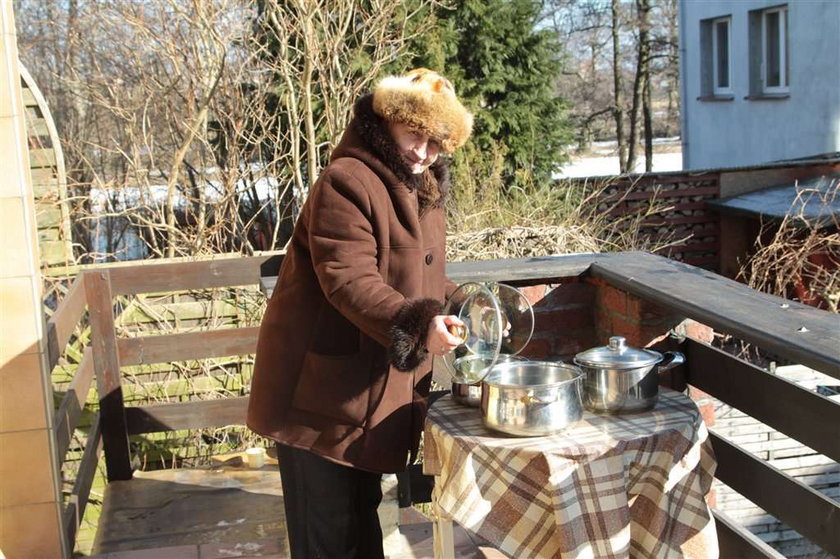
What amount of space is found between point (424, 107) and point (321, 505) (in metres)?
1.04

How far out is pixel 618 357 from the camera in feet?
8.48

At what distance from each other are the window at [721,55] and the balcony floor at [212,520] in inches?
534

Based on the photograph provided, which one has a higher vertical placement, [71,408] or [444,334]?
[444,334]

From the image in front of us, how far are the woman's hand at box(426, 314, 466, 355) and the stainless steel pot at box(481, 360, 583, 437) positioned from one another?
0.15m

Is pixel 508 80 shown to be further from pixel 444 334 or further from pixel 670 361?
pixel 444 334

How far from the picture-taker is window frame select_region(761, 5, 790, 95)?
14.6 metres

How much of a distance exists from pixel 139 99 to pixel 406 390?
6.91 meters

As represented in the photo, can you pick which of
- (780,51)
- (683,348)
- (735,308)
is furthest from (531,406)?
(780,51)

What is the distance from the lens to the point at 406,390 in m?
2.63

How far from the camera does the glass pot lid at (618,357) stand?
2502mm

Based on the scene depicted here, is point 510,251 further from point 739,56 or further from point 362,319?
point 739,56

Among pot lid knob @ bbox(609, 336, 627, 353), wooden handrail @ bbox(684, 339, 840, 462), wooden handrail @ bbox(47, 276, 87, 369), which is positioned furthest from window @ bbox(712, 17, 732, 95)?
pot lid knob @ bbox(609, 336, 627, 353)

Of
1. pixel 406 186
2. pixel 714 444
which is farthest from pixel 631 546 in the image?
pixel 406 186

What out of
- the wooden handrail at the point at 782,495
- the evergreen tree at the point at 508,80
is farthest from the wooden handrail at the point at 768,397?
the evergreen tree at the point at 508,80
